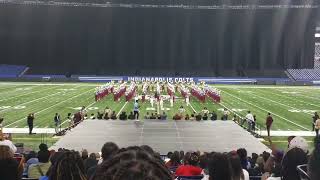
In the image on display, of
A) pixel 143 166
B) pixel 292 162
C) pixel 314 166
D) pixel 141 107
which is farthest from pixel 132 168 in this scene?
pixel 141 107

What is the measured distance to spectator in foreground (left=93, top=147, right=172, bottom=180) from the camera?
5.37ft

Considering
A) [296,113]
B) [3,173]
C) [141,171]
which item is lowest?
[296,113]

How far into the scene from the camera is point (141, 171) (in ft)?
5.37

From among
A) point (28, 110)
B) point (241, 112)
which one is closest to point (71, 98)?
point (28, 110)

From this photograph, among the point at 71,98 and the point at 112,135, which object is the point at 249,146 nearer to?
the point at 112,135

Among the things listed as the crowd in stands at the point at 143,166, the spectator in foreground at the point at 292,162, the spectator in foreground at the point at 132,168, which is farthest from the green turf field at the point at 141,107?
the spectator in foreground at the point at 132,168

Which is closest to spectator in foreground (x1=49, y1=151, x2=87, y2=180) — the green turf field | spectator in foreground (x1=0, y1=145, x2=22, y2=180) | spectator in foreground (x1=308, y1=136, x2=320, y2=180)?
spectator in foreground (x1=0, y1=145, x2=22, y2=180)

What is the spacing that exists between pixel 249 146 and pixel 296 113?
45.3 ft

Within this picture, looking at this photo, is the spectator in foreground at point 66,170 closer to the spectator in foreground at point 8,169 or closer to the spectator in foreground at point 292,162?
the spectator in foreground at point 8,169

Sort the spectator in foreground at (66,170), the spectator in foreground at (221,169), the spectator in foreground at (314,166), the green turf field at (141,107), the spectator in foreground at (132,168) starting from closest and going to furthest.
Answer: the spectator in foreground at (132,168) → the spectator in foreground at (314,166) → the spectator in foreground at (66,170) → the spectator in foreground at (221,169) → the green turf field at (141,107)

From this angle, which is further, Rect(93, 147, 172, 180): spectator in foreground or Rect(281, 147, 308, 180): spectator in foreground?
Rect(281, 147, 308, 180): spectator in foreground

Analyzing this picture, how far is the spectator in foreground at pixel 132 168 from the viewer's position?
1636mm

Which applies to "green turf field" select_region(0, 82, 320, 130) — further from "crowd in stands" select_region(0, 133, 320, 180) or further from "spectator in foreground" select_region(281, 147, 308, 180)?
"spectator in foreground" select_region(281, 147, 308, 180)

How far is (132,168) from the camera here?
5.41ft
